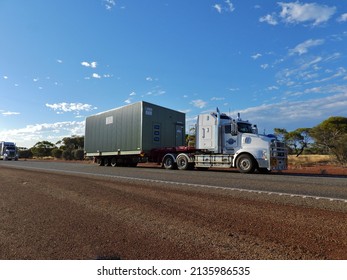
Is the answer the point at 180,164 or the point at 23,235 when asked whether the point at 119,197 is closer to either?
the point at 23,235

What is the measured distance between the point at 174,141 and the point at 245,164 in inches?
309

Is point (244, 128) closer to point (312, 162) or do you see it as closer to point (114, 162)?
point (114, 162)

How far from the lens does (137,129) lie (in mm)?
20625

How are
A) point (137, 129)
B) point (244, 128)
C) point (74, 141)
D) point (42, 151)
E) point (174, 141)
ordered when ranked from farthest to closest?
point (42, 151), point (74, 141), point (174, 141), point (137, 129), point (244, 128)

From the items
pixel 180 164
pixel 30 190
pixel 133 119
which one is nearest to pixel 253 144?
pixel 180 164

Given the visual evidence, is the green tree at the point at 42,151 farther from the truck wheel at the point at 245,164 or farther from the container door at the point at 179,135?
the truck wheel at the point at 245,164

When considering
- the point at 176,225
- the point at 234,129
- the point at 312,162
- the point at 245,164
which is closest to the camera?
the point at 176,225

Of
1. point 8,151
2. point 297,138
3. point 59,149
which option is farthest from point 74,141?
Answer: point 297,138

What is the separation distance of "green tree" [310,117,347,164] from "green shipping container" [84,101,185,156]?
13637mm

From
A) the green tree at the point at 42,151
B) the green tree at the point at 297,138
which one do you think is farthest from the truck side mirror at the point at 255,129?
the green tree at the point at 42,151

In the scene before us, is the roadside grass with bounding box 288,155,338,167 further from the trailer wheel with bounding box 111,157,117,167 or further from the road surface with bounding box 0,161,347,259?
the road surface with bounding box 0,161,347,259

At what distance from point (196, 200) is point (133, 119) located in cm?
1465

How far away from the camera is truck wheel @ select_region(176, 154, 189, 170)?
62.1 ft

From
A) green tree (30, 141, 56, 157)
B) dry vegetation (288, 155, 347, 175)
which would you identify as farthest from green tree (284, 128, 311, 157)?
green tree (30, 141, 56, 157)
